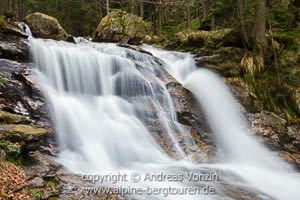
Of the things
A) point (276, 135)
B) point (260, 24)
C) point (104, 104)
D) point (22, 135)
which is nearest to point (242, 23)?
point (260, 24)

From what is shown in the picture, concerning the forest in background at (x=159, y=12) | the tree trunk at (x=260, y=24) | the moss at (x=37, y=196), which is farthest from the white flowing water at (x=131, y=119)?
the forest in background at (x=159, y=12)

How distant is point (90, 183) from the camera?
596 cm

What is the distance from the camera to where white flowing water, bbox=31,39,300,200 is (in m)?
7.58

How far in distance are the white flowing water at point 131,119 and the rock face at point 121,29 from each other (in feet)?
16.8

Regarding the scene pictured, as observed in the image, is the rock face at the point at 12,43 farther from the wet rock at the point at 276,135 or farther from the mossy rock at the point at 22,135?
the wet rock at the point at 276,135

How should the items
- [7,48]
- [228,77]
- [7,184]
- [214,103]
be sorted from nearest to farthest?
1. [7,184]
2. [7,48]
3. [214,103]
4. [228,77]

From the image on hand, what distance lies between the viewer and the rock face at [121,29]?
1770cm

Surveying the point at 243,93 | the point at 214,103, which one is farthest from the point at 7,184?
the point at 243,93

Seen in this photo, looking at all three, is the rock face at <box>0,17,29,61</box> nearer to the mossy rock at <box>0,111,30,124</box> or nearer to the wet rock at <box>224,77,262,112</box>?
the mossy rock at <box>0,111,30,124</box>

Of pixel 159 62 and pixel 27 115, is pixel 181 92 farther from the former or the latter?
pixel 27 115

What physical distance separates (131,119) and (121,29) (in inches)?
374

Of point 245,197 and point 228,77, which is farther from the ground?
point 228,77

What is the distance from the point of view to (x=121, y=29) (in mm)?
17875

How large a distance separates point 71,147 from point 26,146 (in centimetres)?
166
